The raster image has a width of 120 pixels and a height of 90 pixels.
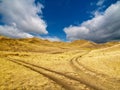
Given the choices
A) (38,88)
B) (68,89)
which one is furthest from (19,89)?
(68,89)

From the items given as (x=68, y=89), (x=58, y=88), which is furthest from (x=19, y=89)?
(x=68, y=89)

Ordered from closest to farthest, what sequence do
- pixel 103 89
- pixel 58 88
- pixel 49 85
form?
pixel 103 89, pixel 58 88, pixel 49 85

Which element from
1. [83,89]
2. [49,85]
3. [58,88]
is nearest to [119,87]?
[83,89]

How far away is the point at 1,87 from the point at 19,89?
2.04 m

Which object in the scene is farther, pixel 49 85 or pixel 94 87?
pixel 49 85

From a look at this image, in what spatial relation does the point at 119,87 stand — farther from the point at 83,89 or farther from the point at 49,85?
the point at 49,85

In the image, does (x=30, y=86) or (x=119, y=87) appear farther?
(x=30, y=86)

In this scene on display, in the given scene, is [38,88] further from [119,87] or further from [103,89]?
[119,87]

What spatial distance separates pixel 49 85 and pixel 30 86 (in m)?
1.82

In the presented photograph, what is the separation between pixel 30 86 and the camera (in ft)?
43.9

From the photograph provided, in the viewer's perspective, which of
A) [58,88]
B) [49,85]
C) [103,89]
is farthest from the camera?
[49,85]

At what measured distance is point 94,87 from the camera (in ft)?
39.3

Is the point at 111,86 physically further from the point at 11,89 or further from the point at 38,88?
the point at 11,89

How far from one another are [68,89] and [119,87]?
443 centimetres
